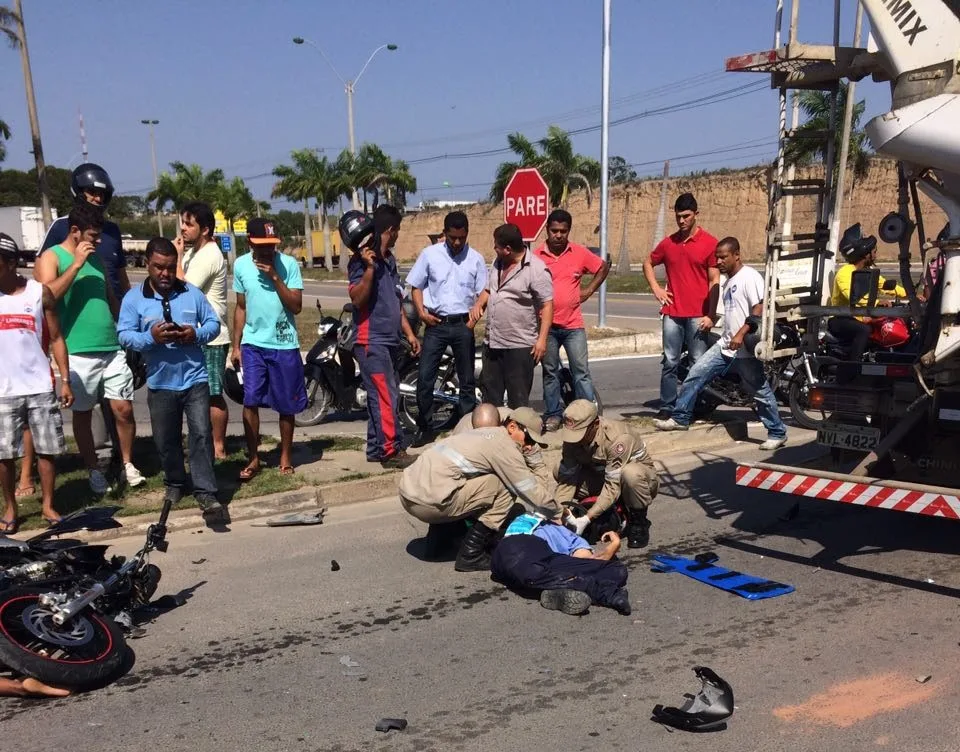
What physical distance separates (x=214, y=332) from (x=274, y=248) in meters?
1.19

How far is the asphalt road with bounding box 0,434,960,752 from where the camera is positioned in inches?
152

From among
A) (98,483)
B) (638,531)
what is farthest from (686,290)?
(98,483)

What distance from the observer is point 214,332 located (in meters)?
6.52

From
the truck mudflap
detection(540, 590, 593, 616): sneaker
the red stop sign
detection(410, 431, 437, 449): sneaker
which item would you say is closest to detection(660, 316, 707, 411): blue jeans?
detection(410, 431, 437, 449): sneaker

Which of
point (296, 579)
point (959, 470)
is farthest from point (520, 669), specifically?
point (959, 470)

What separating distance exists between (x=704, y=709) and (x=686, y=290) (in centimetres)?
590

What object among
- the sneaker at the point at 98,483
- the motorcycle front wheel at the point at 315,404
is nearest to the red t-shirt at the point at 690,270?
the motorcycle front wheel at the point at 315,404

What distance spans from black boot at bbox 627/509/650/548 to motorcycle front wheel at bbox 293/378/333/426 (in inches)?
178

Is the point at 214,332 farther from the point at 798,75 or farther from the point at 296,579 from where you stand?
the point at 798,75

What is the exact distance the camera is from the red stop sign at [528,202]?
11672 mm

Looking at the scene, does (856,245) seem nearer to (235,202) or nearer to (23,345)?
(23,345)

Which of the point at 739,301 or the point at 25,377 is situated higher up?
the point at 739,301

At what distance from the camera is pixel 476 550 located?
5.84 metres

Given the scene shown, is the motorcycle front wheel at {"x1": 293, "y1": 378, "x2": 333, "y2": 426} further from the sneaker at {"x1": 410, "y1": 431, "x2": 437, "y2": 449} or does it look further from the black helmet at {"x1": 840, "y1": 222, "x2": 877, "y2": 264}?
the black helmet at {"x1": 840, "y1": 222, "x2": 877, "y2": 264}
